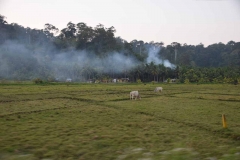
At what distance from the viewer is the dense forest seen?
76.0 metres

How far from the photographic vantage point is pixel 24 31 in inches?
4195

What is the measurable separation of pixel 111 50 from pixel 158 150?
9881cm

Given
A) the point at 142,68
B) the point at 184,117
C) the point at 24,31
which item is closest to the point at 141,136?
the point at 184,117

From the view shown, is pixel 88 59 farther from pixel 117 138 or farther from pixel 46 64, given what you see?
pixel 117 138

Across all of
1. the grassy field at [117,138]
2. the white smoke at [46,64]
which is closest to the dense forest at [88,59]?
the white smoke at [46,64]

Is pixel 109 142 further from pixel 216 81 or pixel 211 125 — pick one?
pixel 216 81

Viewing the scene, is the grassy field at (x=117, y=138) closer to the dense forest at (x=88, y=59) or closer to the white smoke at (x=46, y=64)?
the dense forest at (x=88, y=59)

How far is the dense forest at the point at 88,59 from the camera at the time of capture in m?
76.0

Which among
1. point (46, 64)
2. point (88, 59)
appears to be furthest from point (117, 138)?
point (88, 59)

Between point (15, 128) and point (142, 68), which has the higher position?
point (142, 68)

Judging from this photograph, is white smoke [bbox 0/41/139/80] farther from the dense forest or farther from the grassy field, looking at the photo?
the grassy field

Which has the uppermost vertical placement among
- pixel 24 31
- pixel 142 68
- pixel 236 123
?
pixel 24 31

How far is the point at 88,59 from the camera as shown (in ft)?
303

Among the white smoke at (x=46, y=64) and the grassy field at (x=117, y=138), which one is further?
the white smoke at (x=46, y=64)
